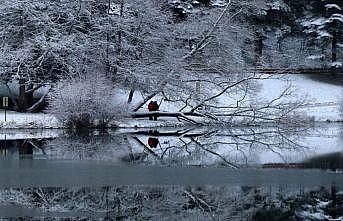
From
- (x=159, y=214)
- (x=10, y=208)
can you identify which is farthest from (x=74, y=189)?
Answer: (x=159, y=214)

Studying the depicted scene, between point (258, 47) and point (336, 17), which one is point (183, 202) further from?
point (258, 47)

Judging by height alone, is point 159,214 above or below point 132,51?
below

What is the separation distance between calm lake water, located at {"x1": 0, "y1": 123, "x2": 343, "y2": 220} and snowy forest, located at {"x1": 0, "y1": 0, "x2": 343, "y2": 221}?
0.04m

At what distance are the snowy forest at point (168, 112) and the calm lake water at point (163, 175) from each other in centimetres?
4

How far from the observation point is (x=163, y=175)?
16.3 m

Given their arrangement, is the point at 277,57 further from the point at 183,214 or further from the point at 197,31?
the point at 183,214

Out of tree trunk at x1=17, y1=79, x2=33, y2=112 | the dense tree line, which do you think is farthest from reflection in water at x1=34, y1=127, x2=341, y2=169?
tree trunk at x1=17, y1=79, x2=33, y2=112

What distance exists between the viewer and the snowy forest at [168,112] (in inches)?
501

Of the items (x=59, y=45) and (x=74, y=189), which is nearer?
(x=74, y=189)

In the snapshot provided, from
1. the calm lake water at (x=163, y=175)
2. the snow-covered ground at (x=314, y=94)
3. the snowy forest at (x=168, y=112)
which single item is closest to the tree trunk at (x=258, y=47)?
the snowy forest at (x=168, y=112)

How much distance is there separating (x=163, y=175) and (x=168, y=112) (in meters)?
20.1

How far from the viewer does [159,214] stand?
10984mm

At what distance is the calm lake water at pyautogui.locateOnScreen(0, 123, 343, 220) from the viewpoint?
11500 millimetres

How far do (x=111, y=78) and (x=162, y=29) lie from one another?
4170mm
